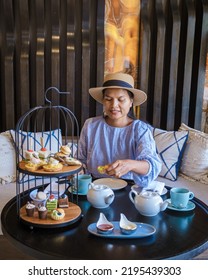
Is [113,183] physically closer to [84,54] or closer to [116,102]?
[116,102]

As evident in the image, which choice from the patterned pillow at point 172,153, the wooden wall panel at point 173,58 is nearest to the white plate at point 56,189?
the patterned pillow at point 172,153

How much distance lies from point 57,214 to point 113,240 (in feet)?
0.78

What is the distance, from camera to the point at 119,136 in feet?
5.72

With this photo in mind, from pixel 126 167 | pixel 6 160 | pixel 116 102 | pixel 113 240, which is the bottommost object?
pixel 6 160

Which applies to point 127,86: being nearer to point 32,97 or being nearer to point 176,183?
point 176,183

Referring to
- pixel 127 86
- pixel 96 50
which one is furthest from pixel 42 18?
pixel 127 86

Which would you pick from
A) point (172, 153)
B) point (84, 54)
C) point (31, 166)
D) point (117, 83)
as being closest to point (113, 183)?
point (117, 83)

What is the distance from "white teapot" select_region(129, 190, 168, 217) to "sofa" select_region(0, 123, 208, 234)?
4.51ft

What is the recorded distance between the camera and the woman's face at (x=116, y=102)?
1637 mm

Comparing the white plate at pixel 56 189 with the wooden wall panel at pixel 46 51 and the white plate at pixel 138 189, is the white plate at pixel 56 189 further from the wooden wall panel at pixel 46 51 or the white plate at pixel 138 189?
the wooden wall panel at pixel 46 51

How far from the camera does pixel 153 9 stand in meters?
3.13

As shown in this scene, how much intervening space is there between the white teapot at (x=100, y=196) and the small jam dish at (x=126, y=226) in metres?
0.12

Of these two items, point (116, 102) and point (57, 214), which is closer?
point (57, 214)
